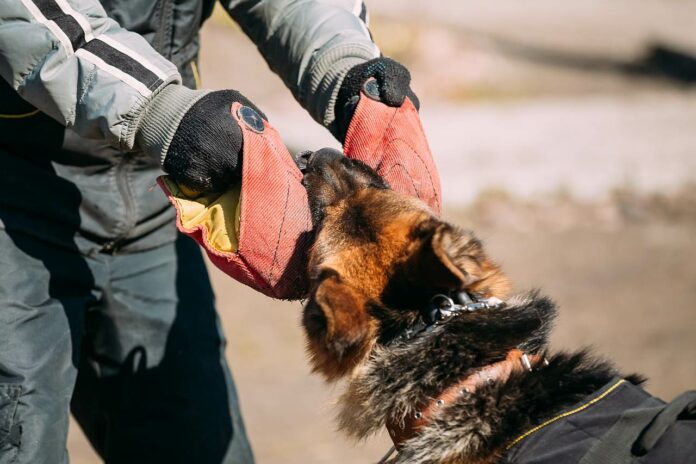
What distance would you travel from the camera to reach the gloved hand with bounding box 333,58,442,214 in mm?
3086

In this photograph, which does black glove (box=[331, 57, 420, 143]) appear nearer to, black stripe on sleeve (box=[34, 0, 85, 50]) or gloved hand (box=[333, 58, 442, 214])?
gloved hand (box=[333, 58, 442, 214])

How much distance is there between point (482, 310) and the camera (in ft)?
9.12

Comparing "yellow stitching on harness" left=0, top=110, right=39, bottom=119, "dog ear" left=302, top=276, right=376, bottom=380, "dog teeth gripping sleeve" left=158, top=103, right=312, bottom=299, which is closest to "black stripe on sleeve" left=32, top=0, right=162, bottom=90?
"dog teeth gripping sleeve" left=158, top=103, right=312, bottom=299

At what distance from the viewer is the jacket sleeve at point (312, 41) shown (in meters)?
3.20

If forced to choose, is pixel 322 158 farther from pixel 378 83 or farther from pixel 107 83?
pixel 107 83

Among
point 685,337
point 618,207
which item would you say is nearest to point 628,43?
point 618,207

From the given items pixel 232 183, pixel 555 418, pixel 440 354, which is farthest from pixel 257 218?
pixel 555 418

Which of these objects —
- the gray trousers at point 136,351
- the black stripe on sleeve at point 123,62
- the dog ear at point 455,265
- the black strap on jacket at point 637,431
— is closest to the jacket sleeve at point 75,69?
the black stripe on sleeve at point 123,62

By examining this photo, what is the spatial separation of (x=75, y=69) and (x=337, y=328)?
3.67 ft

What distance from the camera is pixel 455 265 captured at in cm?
273

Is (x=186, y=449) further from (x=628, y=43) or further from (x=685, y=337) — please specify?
(x=628, y=43)

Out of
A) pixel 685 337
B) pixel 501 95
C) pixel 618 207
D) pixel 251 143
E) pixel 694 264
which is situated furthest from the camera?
pixel 501 95

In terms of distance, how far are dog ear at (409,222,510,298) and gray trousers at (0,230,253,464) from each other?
109cm

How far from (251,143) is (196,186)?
0.75ft
